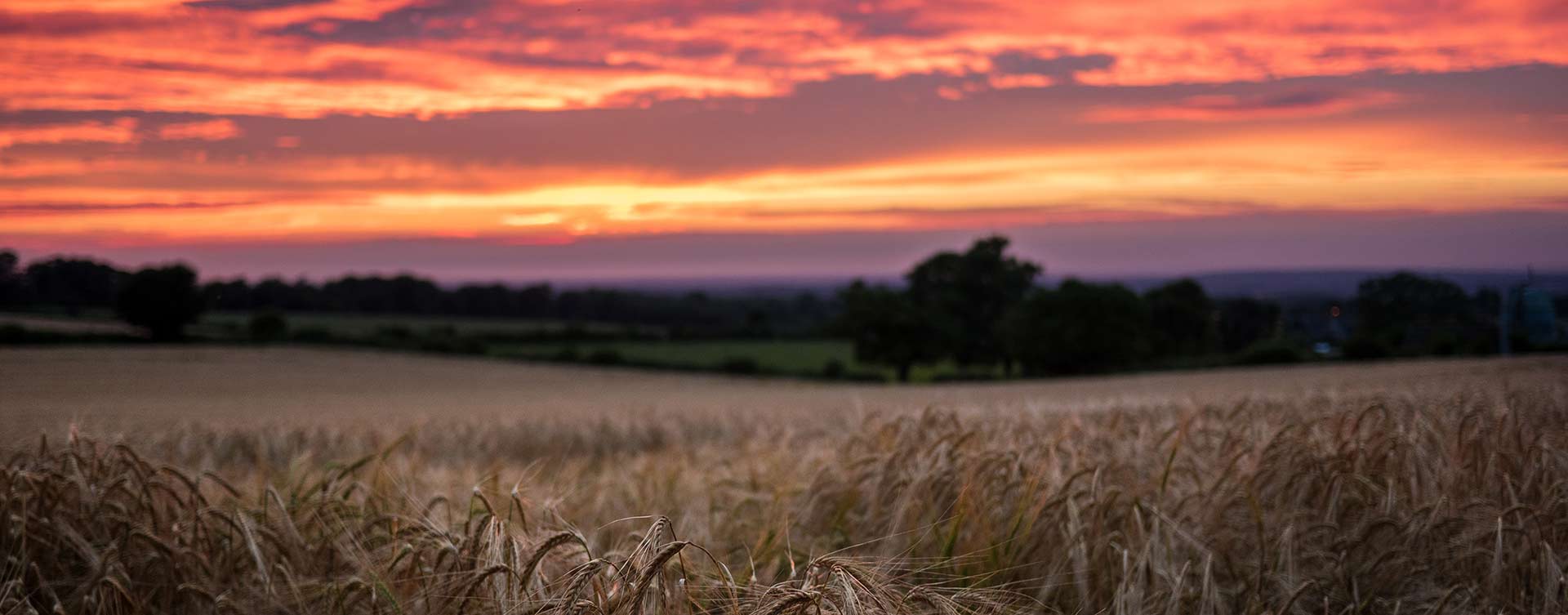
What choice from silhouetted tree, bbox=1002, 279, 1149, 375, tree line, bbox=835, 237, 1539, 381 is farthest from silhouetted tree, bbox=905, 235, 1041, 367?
silhouetted tree, bbox=1002, 279, 1149, 375

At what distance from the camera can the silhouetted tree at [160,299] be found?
1296 inches

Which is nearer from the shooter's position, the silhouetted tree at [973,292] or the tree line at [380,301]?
the tree line at [380,301]

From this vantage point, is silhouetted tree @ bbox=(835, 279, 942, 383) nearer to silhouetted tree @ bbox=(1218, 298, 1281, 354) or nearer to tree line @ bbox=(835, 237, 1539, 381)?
tree line @ bbox=(835, 237, 1539, 381)

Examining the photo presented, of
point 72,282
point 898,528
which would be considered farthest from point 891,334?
point 898,528

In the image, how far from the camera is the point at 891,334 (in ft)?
176

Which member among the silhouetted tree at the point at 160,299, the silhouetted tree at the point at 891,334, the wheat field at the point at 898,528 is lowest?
the silhouetted tree at the point at 891,334

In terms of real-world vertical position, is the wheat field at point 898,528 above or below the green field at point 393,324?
above

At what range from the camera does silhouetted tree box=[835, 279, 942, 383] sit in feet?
176

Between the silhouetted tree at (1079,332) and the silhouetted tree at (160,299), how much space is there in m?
40.4

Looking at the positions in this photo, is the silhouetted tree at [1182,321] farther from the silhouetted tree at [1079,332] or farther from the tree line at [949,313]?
the silhouetted tree at [1079,332]

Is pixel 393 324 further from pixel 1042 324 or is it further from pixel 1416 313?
pixel 1416 313

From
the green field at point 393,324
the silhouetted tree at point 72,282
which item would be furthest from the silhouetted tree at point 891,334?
the silhouetted tree at point 72,282

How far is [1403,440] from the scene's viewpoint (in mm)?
4414

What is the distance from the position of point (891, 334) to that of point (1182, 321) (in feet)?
65.3
